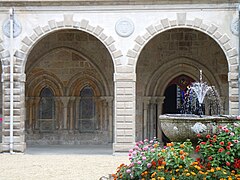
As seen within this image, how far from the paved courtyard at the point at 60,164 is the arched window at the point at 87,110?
2.17 metres

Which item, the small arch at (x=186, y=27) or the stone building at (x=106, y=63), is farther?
the stone building at (x=106, y=63)

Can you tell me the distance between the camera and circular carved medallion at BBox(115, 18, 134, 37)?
15.2 metres

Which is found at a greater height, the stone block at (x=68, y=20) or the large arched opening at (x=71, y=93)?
the stone block at (x=68, y=20)

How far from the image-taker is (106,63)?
61.5ft

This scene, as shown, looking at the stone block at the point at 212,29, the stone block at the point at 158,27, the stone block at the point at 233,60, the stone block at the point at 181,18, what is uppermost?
the stone block at the point at 181,18

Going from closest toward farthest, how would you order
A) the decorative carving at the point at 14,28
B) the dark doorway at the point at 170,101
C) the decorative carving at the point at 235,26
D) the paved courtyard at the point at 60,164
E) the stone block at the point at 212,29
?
the paved courtyard at the point at 60,164 → the decorative carving at the point at 235,26 → the stone block at the point at 212,29 → the decorative carving at the point at 14,28 → the dark doorway at the point at 170,101

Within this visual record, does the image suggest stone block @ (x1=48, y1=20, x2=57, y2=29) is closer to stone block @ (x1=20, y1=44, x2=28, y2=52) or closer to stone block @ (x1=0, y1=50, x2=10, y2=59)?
stone block @ (x1=20, y1=44, x2=28, y2=52)

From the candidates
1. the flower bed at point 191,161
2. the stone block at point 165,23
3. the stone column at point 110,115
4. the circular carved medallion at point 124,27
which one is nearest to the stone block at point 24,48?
the circular carved medallion at point 124,27

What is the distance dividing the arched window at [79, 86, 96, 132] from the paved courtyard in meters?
2.17

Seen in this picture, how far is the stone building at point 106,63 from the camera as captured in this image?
15.0 m

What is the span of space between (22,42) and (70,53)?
150 inches

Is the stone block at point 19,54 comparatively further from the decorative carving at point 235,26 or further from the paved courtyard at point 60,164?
the decorative carving at point 235,26

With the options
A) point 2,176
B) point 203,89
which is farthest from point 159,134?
point 2,176

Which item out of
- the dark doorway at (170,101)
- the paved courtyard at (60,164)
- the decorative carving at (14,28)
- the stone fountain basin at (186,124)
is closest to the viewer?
the stone fountain basin at (186,124)
